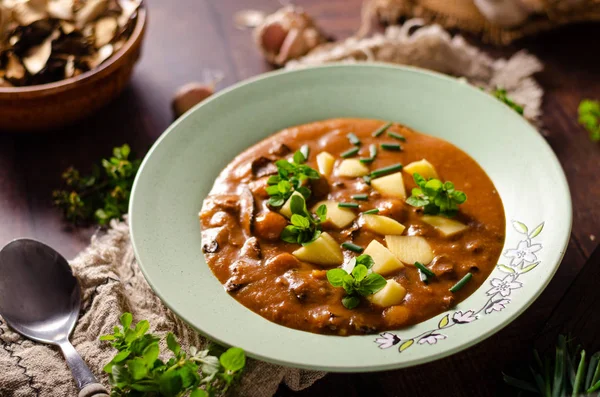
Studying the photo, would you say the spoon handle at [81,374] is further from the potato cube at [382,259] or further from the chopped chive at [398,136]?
the chopped chive at [398,136]

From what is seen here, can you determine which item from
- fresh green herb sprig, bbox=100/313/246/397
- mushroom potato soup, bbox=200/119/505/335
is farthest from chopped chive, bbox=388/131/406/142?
fresh green herb sprig, bbox=100/313/246/397

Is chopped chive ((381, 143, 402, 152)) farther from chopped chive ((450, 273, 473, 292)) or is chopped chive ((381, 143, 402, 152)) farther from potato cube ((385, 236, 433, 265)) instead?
chopped chive ((450, 273, 473, 292))

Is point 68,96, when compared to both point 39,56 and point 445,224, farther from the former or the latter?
point 445,224

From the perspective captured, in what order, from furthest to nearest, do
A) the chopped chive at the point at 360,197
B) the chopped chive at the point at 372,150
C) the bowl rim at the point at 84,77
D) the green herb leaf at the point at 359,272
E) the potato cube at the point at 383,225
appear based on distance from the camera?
the bowl rim at the point at 84,77
the chopped chive at the point at 372,150
the chopped chive at the point at 360,197
the potato cube at the point at 383,225
the green herb leaf at the point at 359,272

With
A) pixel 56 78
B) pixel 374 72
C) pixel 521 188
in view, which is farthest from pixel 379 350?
pixel 56 78

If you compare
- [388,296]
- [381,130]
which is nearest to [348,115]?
[381,130]

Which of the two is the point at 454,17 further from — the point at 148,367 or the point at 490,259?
the point at 148,367

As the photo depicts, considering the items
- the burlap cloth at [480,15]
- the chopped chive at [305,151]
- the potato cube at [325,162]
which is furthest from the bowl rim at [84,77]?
the burlap cloth at [480,15]

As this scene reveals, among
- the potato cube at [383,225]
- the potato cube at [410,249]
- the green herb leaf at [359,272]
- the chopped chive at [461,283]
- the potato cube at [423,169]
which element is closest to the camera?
the green herb leaf at [359,272]
